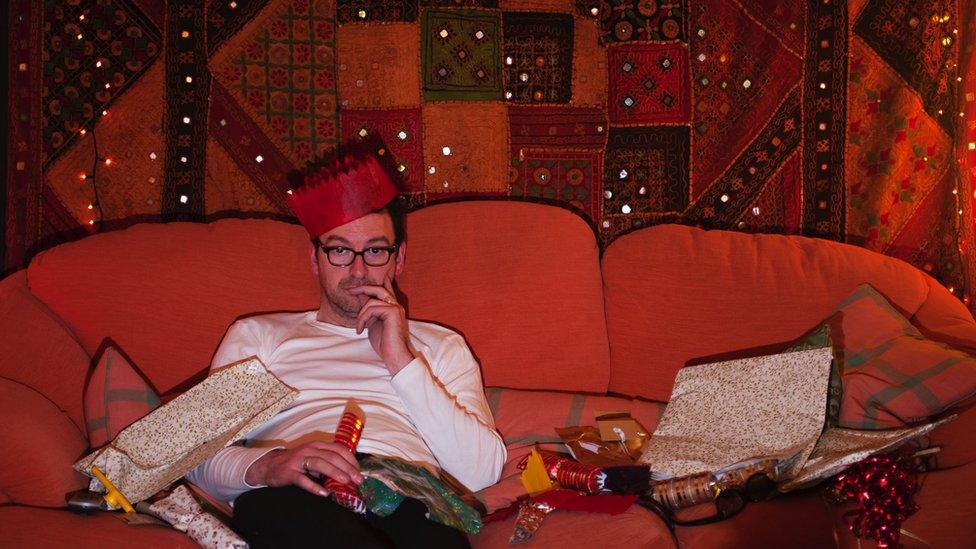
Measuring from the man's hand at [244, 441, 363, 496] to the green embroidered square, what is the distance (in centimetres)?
139

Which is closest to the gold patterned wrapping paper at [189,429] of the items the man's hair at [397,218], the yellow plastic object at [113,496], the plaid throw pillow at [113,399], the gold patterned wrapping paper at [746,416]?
the yellow plastic object at [113,496]

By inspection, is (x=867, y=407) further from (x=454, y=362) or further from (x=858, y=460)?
(x=454, y=362)

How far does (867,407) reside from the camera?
6.68 feet

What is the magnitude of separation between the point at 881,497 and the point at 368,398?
1066 mm

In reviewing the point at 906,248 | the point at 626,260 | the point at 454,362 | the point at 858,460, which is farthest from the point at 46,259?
the point at 906,248

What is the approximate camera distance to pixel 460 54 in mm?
2793

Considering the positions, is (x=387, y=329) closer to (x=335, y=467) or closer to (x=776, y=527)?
(x=335, y=467)

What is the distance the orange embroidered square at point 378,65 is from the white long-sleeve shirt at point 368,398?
2.72ft

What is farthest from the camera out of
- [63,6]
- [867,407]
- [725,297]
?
[63,6]

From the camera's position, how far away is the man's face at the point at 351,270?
214 centimetres

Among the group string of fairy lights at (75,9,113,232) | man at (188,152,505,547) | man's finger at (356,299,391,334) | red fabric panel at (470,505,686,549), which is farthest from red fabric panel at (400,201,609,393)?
string of fairy lights at (75,9,113,232)

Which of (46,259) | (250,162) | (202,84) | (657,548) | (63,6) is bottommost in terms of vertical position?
(657,548)

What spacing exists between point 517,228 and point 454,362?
505mm

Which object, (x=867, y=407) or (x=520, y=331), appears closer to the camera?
(x=867, y=407)
